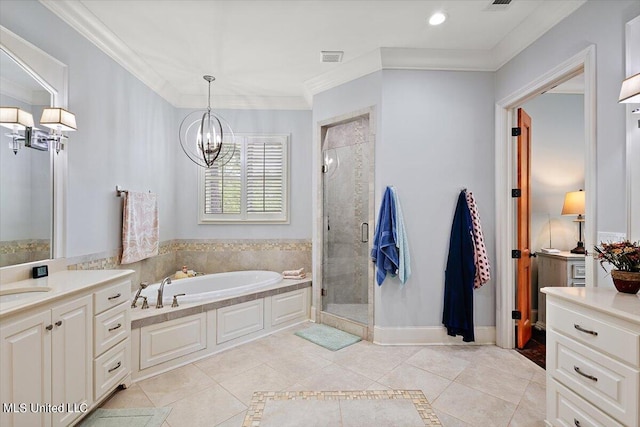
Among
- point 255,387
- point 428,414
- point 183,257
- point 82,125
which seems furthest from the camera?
point 183,257

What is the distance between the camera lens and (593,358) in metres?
1.47

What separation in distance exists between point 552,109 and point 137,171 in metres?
4.98

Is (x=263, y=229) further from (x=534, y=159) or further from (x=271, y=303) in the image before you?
(x=534, y=159)

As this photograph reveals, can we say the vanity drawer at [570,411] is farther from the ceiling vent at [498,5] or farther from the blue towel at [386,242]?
the ceiling vent at [498,5]

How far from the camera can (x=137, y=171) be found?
3.29 meters

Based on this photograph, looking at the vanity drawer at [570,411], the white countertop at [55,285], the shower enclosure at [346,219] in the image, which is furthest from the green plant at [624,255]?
the white countertop at [55,285]

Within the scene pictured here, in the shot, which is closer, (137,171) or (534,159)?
(137,171)

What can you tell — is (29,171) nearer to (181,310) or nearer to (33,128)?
(33,128)

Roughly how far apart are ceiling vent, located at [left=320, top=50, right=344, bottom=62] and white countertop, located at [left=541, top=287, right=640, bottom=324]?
2.66m

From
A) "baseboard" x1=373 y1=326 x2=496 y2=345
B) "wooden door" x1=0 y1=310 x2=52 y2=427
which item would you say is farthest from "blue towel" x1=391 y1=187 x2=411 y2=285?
"wooden door" x1=0 y1=310 x2=52 y2=427

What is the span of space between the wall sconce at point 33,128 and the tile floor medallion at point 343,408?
2.33m

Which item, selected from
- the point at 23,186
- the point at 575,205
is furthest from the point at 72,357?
the point at 575,205

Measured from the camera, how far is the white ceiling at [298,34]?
→ 233 cm

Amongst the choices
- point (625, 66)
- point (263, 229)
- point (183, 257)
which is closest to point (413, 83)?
point (625, 66)
